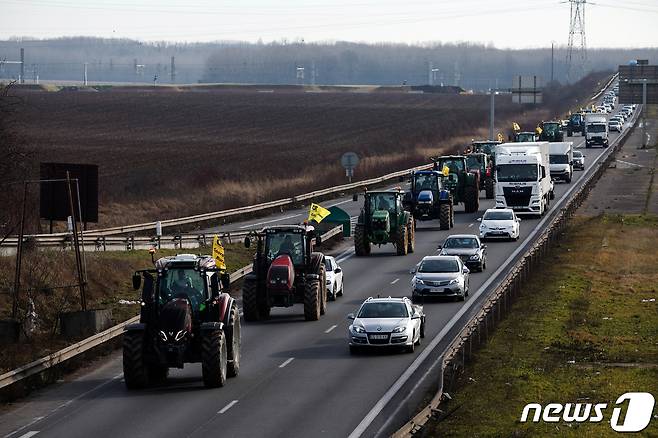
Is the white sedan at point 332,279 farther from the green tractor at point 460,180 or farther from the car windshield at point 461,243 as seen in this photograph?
the green tractor at point 460,180

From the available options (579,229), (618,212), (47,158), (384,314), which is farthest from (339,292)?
(47,158)

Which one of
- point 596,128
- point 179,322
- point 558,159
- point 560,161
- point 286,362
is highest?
point 596,128

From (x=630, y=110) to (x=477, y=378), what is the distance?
160 meters

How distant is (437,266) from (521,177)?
1012 inches

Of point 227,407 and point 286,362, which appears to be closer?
point 227,407

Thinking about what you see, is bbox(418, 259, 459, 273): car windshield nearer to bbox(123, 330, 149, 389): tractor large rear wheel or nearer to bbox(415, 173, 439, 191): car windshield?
bbox(123, 330, 149, 389): tractor large rear wheel

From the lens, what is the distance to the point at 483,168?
79.9m

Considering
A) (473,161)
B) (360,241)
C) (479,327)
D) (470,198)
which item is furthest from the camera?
(473,161)

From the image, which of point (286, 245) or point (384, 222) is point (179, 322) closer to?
point (286, 245)

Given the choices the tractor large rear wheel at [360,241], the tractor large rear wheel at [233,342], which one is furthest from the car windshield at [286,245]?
the tractor large rear wheel at [360,241]

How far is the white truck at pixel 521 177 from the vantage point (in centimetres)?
6881

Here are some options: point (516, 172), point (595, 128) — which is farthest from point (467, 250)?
point (595, 128)

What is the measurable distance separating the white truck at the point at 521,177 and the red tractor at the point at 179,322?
133ft

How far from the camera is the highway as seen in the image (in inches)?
1021
